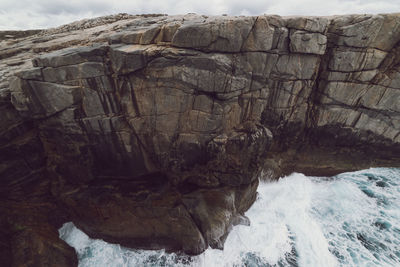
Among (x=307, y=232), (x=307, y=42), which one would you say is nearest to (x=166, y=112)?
(x=307, y=42)

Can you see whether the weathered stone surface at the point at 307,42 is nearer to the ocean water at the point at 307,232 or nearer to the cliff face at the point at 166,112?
the cliff face at the point at 166,112

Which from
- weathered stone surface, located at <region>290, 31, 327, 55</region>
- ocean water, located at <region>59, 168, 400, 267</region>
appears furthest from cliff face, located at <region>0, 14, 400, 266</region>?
ocean water, located at <region>59, 168, 400, 267</region>

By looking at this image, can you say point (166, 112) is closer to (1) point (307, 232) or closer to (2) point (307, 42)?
(2) point (307, 42)

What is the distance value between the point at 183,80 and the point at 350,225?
22458 mm

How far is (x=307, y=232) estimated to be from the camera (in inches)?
775

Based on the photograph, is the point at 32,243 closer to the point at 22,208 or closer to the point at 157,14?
the point at 22,208

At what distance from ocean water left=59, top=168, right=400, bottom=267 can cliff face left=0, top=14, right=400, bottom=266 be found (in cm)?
119

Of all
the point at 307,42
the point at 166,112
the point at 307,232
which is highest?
the point at 307,42

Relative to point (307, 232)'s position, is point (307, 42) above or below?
above

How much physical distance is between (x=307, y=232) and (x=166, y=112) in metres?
18.4

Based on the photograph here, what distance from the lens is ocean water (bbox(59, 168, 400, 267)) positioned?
17406mm

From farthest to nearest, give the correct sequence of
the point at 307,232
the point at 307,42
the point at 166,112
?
the point at 307,232, the point at 307,42, the point at 166,112

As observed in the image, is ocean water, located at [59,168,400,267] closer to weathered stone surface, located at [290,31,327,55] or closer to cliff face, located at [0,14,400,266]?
cliff face, located at [0,14,400,266]

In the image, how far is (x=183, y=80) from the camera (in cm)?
1551
